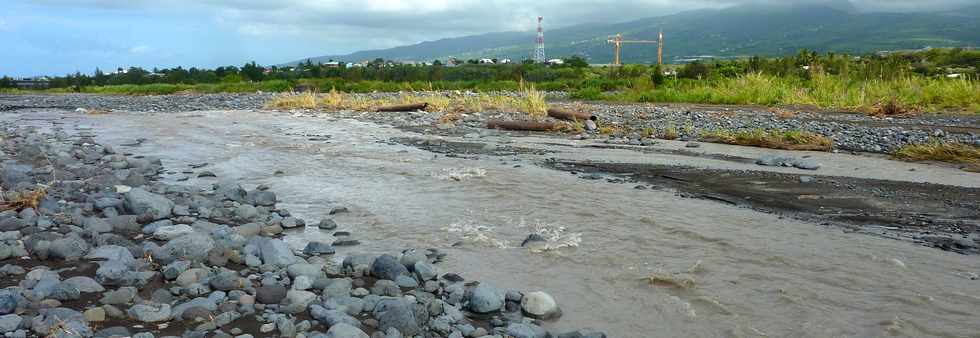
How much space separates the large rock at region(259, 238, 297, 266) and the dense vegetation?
1417 centimetres

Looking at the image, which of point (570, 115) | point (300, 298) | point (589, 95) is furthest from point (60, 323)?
point (589, 95)

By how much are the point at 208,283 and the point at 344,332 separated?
1.15 meters

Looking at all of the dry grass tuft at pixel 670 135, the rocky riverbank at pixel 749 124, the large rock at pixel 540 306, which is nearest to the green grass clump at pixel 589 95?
the rocky riverbank at pixel 749 124

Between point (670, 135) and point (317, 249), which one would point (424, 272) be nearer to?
point (317, 249)

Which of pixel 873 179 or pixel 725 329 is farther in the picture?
pixel 873 179

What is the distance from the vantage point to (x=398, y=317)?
10.6ft

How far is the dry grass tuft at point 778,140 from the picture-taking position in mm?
10008

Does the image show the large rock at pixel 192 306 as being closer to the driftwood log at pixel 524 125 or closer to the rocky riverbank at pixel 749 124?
the rocky riverbank at pixel 749 124

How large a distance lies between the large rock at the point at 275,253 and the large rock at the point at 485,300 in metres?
1.34

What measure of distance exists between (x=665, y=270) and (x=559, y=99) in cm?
1993

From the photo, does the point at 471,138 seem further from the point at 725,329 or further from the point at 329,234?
the point at 725,329

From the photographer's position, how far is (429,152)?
10297 millimetres

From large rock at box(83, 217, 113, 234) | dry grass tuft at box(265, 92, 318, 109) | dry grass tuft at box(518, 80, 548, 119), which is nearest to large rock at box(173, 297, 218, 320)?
large rock at box(83, 217, 113, 234)

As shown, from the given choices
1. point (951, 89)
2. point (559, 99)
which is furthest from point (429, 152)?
point (559, 99)
